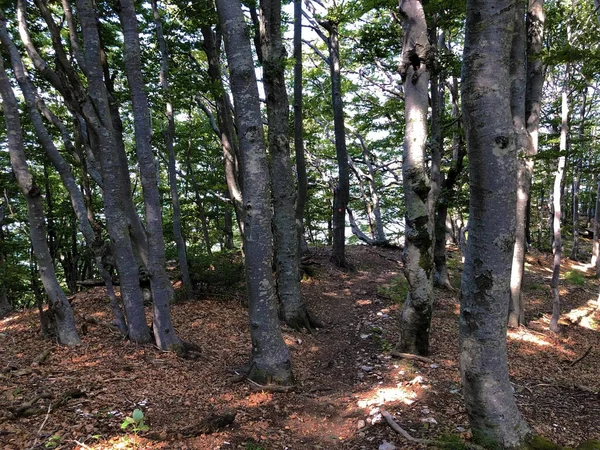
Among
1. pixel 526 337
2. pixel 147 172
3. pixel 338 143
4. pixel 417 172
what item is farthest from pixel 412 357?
pixel 338 143

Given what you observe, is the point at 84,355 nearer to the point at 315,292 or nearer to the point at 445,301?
the point at 315,292

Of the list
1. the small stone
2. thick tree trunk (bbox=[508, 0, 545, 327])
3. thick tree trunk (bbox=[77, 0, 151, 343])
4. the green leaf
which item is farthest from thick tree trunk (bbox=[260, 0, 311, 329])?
thick tree trunk (bbox=[508, 0, 545, 327])

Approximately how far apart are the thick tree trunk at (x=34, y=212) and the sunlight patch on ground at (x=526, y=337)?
876 centimetres

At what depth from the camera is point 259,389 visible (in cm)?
483

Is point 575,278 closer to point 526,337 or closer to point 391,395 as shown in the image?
point 526,337

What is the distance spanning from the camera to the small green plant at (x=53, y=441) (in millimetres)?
3088

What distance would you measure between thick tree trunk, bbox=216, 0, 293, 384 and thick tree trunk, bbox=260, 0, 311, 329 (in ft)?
8.97

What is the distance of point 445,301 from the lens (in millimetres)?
10422

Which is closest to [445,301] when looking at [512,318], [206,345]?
[512,318]

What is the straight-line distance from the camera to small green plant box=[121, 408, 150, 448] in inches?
134

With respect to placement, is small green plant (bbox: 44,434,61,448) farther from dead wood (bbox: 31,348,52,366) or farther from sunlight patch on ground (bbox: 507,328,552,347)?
sunlight patch on ground (bbox: 507,328,552,347)

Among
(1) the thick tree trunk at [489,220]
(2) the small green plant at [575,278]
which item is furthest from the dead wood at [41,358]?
(2) the small green plant at [575,278]

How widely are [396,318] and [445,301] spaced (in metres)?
2.51

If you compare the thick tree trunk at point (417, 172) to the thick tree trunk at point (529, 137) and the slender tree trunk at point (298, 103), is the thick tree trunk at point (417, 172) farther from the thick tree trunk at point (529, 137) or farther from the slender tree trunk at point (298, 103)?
the slender tree trunk at point (298, 103)
